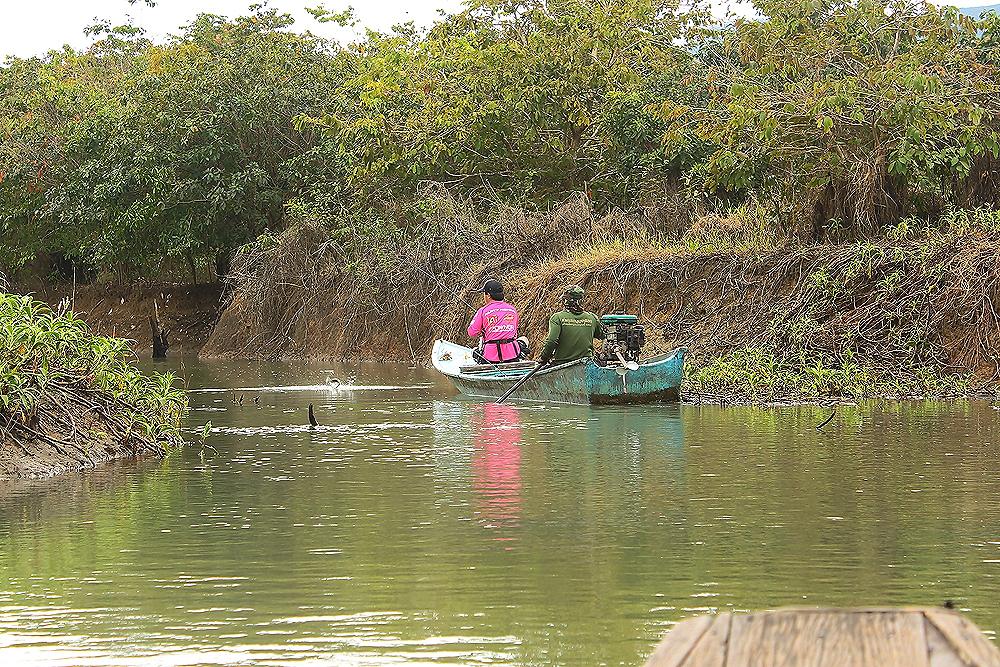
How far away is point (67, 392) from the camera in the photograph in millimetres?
13562

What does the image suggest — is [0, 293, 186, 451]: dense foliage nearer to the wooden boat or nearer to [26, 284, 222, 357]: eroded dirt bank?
the wooden boat

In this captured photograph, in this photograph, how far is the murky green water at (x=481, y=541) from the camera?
694cm

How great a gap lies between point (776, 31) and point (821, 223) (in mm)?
3095

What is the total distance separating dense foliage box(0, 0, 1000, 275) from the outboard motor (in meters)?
4.31

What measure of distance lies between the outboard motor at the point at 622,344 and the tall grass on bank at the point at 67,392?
6.05m

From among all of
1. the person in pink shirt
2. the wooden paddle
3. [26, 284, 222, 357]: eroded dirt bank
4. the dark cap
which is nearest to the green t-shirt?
the wooden paddle

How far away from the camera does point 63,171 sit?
41.2 meters

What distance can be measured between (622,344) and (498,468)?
665cm

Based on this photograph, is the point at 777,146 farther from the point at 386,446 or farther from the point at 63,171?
the point at 63,171

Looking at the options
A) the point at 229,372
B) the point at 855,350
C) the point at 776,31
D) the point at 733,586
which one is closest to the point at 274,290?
the point at 229,372

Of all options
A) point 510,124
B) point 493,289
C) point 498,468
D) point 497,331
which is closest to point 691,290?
point 497,331

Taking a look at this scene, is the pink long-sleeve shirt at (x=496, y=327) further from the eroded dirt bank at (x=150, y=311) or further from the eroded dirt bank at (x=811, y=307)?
the eroded dirt bank at (x=150, y=311)

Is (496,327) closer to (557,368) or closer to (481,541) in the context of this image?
(557,368)

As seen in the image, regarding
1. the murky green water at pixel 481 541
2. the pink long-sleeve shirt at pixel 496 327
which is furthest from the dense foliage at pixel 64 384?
the pink long-sleeve shirt at pixel 496 327
